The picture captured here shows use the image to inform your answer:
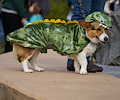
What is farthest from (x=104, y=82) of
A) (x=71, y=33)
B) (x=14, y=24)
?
(x=14, y=24)

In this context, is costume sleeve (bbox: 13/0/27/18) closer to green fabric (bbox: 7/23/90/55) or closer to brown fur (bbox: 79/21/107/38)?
green fabric (bbox: 7/23/90/55)

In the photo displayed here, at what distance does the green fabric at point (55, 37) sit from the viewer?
6012mm

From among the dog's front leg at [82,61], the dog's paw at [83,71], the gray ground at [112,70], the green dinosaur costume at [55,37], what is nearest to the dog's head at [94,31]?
the green dinosaur costume at [55,37]

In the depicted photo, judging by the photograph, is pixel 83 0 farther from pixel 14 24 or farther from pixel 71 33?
pixel 14 24

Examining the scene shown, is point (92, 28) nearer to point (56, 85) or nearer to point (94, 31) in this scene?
point (94, 31)

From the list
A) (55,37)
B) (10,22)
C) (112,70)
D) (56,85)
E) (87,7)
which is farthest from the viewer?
(10,22)

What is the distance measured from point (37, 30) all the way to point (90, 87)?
1.19m

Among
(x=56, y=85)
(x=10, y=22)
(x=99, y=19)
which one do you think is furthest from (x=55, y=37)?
(x=10, y=22)

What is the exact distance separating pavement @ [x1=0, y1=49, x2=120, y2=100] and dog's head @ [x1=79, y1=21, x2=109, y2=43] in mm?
503

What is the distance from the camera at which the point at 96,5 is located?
651cm

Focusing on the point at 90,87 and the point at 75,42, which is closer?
the point at 90,87

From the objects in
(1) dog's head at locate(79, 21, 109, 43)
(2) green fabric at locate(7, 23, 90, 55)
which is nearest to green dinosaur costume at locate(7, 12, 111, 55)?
(2) green fabric at locate(7, 23, 90, 55)

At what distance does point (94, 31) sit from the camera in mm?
5914

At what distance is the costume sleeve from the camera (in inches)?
407
